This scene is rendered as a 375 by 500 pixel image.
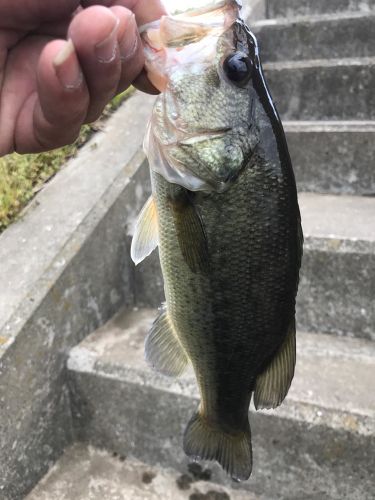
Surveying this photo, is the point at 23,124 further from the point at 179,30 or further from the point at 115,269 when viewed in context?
the point at 115,269

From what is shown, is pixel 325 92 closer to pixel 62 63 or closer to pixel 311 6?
pixel 311 6

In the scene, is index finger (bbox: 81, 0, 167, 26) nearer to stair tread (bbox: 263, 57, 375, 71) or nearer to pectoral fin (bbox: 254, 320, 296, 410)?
pectoral fin (bbox: 254, 320, 296, 410)

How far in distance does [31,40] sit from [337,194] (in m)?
1.93

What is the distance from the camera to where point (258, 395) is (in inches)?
53.6

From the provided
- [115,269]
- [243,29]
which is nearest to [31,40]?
[243,29]

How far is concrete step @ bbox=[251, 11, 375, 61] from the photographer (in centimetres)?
369

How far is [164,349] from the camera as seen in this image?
57.3 inches

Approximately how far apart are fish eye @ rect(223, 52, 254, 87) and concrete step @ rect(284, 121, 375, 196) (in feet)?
5.57

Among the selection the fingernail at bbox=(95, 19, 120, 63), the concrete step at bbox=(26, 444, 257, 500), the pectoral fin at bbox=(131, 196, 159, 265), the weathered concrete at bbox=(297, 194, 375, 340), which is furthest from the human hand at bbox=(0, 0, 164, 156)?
the concrete step at bbox=(26, 444, 257, 500)

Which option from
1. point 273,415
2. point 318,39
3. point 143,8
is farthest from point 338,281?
point 318,39

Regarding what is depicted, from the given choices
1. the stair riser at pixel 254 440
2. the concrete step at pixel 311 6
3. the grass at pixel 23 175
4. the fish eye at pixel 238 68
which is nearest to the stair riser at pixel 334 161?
the grass at pixel 23 175

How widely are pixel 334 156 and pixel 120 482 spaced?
74.2 inches

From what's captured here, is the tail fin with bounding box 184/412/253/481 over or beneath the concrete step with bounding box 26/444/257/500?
over

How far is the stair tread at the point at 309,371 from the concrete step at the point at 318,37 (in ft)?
7.74
